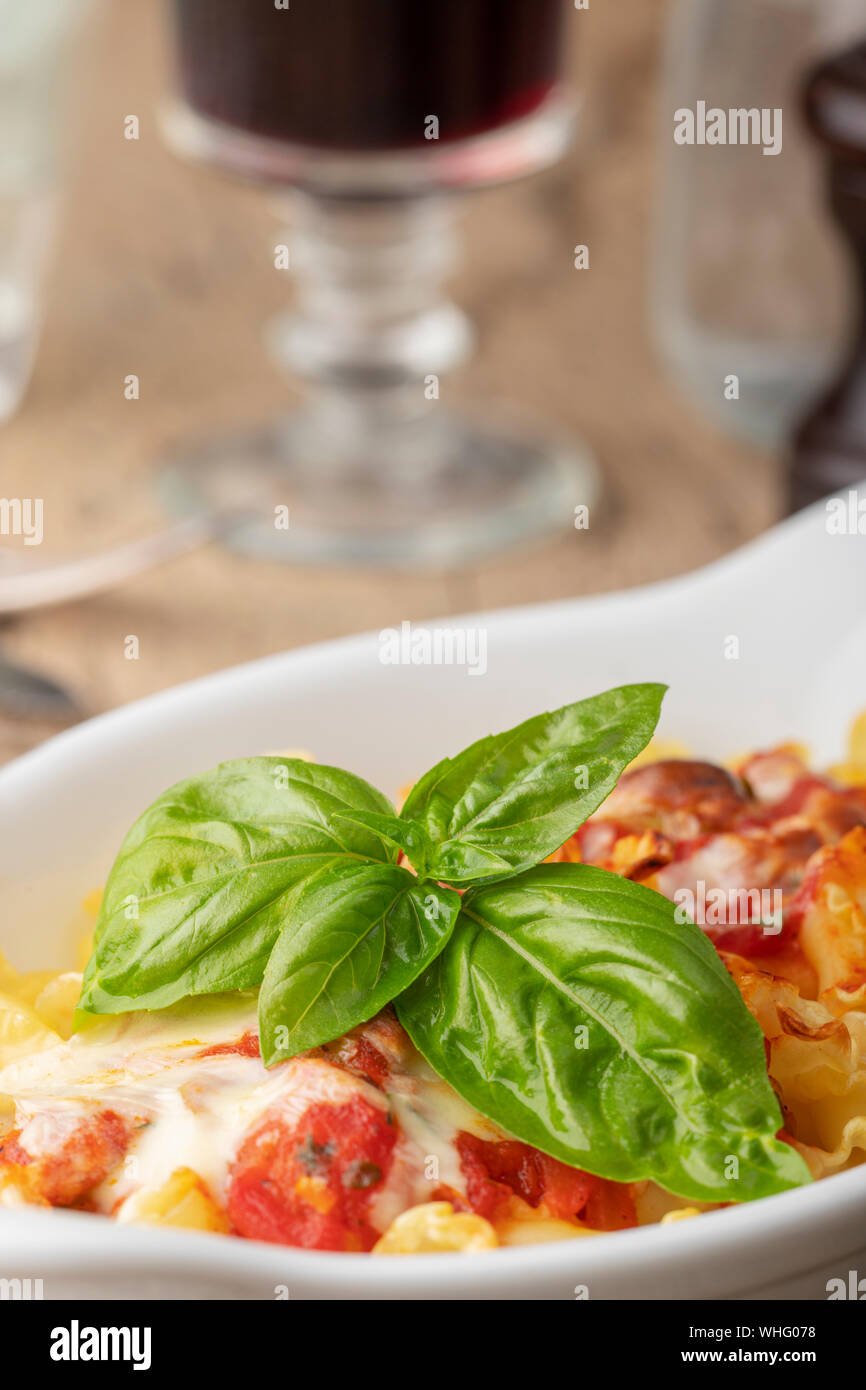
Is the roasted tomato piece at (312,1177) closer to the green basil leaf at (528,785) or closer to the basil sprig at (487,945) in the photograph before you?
the basil sprig at (487,945)

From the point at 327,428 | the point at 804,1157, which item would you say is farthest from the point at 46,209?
the point at 804,1157

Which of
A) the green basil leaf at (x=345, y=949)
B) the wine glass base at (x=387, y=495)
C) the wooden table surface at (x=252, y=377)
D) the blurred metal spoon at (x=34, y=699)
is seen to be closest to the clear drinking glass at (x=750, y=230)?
the wooden table surface at (x=252, y=377)

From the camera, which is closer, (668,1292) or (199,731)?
(668,1292)

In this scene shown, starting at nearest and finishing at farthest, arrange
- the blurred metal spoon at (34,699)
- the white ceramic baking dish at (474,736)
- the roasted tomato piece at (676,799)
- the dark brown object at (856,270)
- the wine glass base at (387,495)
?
the white ceramic baking dish at (474,736), the roasted tomato piece at (676,799), the blurred metal spoon at (34,699), the dark brown object at (856,270), the wine glass base at (387,495)

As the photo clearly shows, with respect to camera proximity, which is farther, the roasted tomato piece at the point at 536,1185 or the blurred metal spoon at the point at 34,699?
the blurred metal spoon at the point at 34,699

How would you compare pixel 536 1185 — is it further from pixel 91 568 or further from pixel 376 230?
pixel 376 230
